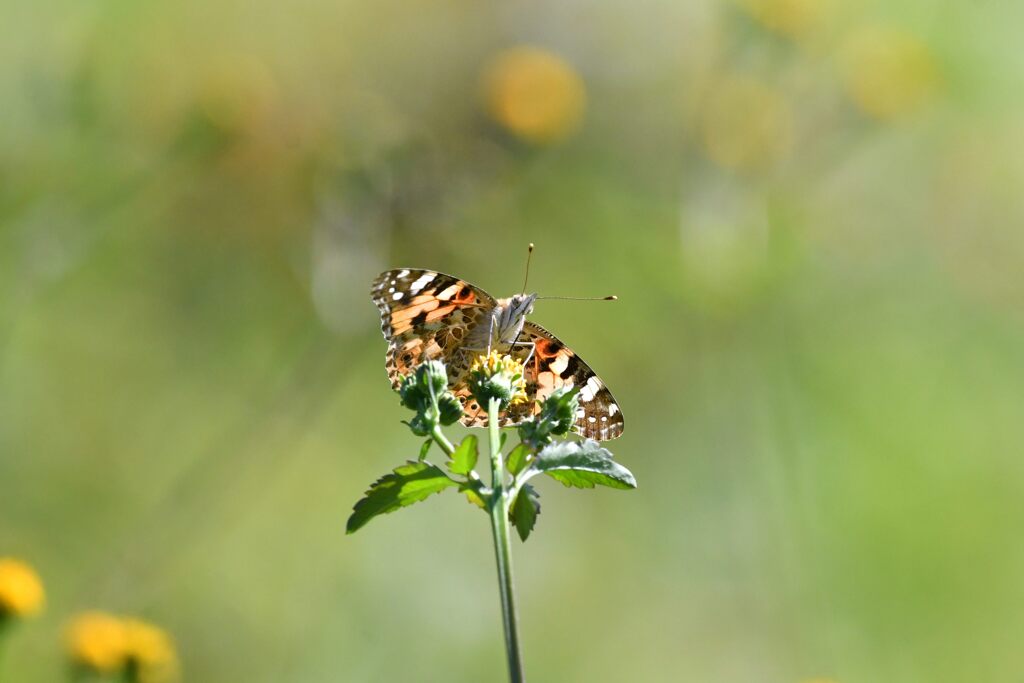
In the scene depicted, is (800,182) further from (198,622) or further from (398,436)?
(198,622)

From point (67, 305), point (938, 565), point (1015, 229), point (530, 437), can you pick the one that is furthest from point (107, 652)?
point (1015, 229)

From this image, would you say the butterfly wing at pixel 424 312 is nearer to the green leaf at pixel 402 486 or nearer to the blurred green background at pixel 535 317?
the green leaf at pixel 402 486


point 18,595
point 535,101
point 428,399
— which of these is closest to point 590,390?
point 428,399

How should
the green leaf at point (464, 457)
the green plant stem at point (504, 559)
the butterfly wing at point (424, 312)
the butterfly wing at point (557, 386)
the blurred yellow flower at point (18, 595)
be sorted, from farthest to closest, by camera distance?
the blurred yellow flower at point (18, 595)
the butterfly wing at point (424, 312)
the butterfly wing at point (557, 386)
the green leaf at point (464, 457)
the green plant stem at point (504, 559)

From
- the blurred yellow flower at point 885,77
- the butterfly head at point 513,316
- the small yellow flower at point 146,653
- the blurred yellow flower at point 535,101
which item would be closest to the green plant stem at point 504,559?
the butterfly head at point 513,316

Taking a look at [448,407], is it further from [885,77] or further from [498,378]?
[885,77]

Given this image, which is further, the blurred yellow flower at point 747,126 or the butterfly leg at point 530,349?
the blurred yellow flower at point 747,126

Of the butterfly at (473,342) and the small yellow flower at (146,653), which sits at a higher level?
the butterfly at (473,342)

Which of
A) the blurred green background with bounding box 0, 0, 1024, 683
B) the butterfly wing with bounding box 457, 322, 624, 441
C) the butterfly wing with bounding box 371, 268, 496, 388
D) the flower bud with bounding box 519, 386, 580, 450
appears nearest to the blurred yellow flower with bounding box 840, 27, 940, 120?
the blurred green background with bounding box 0, 0, 1024, 683

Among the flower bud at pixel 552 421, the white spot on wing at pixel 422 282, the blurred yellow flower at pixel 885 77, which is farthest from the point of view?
the blurred yellow flower at pixel 885 77
